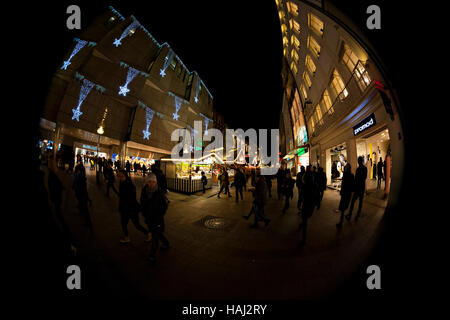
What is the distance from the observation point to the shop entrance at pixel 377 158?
98cm

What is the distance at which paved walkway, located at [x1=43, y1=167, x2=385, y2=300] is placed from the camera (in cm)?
90

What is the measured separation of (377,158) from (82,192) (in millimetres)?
2670

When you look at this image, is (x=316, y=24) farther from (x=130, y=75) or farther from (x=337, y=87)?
(x=130, y=75)

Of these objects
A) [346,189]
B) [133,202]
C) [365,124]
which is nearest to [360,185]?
[346,189]

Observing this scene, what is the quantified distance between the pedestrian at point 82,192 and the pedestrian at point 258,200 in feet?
5.37

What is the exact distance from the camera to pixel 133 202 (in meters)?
1.23

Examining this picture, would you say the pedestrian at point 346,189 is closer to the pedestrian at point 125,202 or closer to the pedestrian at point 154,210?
the pedestrian at point 154,210

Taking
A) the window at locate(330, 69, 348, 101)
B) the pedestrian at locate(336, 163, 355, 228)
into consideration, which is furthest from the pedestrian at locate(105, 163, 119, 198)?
the window at locate(330, 69, 348, 101)

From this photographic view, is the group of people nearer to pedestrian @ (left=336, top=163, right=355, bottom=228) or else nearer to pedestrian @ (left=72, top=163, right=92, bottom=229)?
pedestrian @ (left=72, top=163, right=92, bottom=229)
